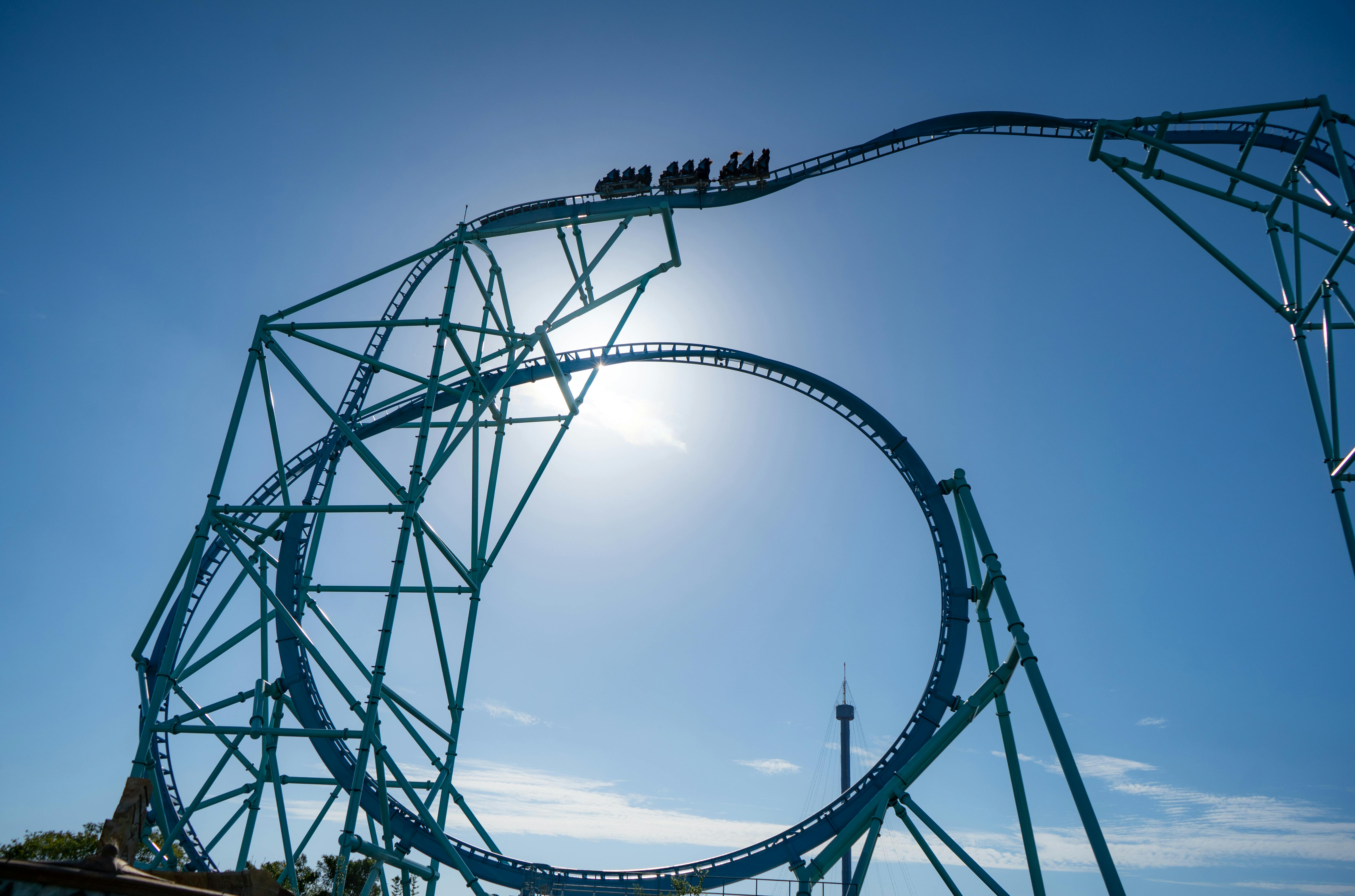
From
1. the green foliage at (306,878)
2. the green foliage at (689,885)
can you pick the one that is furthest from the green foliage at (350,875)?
the green foliage at (689,885)

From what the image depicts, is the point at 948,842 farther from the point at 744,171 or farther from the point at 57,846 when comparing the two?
the point at 57,846

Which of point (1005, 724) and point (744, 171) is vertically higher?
point (744, 171)

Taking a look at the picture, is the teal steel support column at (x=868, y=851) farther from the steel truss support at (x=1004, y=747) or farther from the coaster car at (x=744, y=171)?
the coaster car at (x=744, y=171)

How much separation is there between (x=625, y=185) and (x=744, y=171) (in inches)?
78.4

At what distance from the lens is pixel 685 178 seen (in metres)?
13.3

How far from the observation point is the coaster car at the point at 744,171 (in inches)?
531

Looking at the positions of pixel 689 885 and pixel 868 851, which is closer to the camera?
pixel 868 851

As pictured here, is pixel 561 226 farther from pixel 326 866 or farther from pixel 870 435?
pixel 326 866

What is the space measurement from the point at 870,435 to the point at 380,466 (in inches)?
406

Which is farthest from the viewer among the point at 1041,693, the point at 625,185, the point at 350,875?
the point at 350,875

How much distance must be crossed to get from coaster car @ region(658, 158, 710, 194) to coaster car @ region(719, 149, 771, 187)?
29cm

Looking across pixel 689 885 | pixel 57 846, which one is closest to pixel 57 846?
pixel 57 846

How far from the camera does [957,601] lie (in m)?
15.0

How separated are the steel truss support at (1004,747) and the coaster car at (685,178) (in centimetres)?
708
